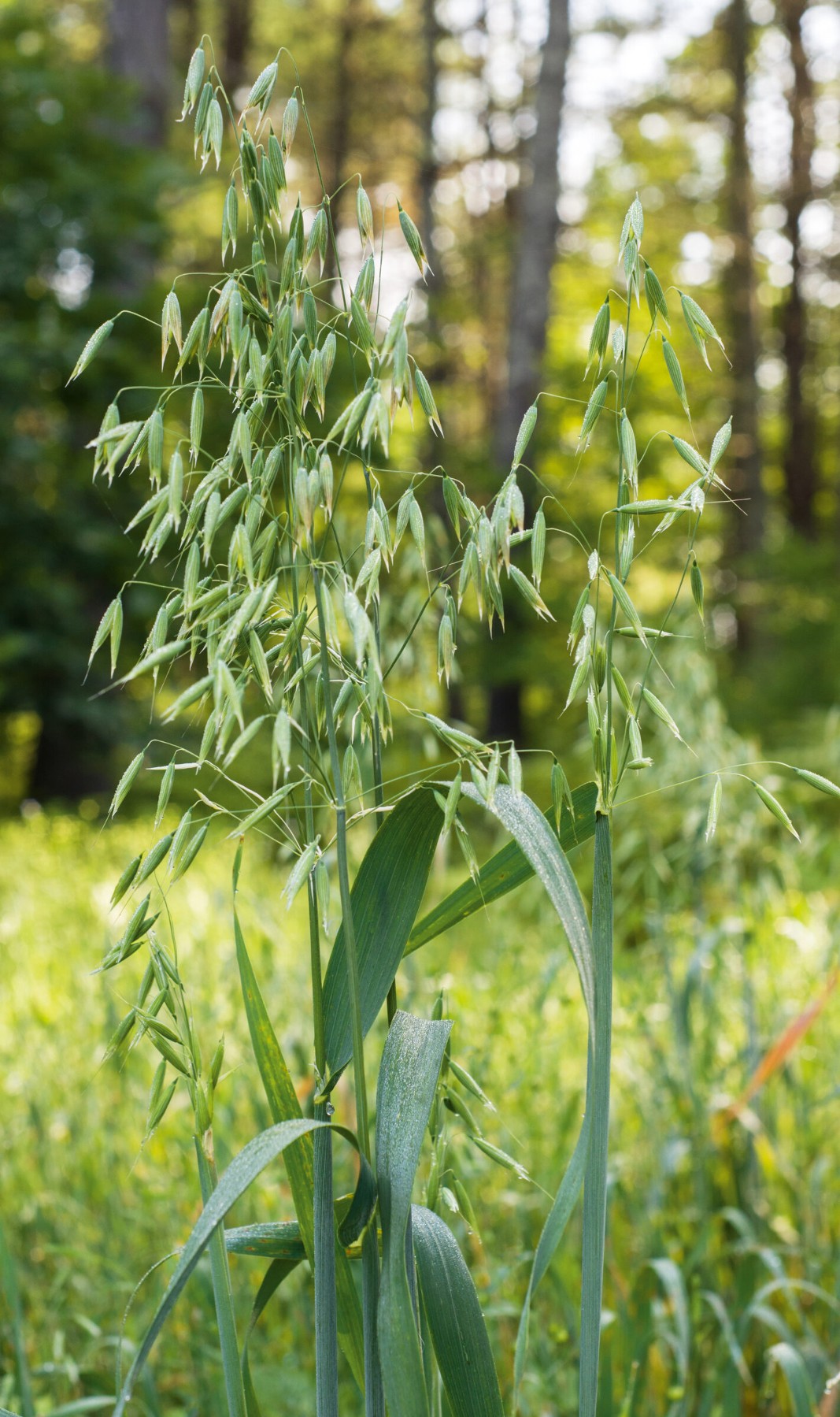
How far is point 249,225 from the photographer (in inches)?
35.4

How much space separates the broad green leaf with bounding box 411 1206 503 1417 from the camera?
31.8 inches

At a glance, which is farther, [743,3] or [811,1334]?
[743,3]

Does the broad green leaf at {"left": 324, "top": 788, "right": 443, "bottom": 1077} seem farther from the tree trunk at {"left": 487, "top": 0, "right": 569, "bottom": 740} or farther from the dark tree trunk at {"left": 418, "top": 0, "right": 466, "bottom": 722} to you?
the dark tree trunk at {"left": 418, "top": 0, "right": 466, "bottom": 722}

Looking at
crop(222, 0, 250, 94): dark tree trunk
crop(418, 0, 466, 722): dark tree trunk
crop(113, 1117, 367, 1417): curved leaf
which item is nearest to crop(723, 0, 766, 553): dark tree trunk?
crop(418, 0, 466, 722): dark tree trunk

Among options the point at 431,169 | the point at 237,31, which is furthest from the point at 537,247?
the point at 237,31

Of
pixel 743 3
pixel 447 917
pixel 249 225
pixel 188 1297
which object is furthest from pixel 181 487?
pixel 743 3

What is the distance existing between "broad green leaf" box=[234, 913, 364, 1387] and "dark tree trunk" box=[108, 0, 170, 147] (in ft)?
32.1

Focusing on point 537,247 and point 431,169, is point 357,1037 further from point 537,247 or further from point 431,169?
point 431,169

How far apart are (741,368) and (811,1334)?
1280cm

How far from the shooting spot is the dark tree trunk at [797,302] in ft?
40.5

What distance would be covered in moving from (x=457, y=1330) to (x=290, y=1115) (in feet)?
0.63

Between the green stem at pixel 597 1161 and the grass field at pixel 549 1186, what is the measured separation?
53 cm

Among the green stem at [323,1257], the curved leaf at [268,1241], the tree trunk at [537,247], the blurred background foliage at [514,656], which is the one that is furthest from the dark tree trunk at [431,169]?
the green stem at [323,1257]

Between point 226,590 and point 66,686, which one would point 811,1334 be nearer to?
point 226,590
